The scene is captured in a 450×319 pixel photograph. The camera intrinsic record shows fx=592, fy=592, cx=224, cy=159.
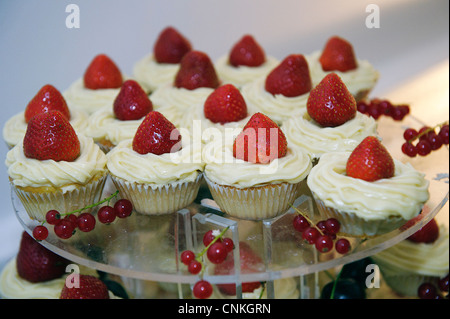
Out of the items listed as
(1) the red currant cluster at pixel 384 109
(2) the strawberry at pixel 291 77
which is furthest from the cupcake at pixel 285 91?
(1) the red currant cluster at pixel 384 109

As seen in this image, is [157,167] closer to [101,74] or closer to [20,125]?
[20,125]

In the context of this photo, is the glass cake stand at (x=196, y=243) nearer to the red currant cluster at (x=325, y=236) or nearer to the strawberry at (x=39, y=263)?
the red currant cluster at (x=325, y=236)

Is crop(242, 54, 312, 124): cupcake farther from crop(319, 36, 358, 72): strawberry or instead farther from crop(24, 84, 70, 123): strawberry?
crop(24, 84, 70, 123): strawberry

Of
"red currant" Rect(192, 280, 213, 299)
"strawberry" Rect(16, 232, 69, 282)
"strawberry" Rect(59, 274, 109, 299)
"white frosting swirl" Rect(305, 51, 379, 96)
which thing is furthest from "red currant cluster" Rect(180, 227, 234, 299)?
"white frosting swirl" Rect(305, 51, 379, 96)

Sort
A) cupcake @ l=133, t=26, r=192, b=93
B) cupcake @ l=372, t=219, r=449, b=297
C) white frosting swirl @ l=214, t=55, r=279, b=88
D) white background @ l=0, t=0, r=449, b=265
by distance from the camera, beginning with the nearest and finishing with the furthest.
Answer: cupcake @ l=372, t=219, r=449, b=297
white background @ l=0, t=0, r=449, b=265
white frosting swirl @ l=214, t=55, r=279, b=88
cupcake @ l=133, t=26, r=192, b=93

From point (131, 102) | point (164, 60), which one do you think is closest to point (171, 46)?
point (164, 60)
